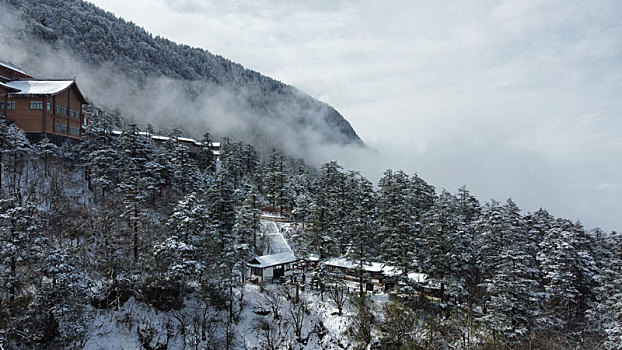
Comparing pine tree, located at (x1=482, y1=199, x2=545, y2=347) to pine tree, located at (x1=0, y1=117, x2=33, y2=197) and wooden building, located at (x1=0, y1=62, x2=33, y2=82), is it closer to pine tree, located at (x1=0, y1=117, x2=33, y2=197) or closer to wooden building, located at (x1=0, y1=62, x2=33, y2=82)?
pine tree, located at (x1=0, y1=117, x2=33, y2=197)

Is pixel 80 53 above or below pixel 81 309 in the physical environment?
above

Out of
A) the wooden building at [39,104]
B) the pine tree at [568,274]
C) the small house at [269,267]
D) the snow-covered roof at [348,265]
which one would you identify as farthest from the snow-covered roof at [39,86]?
the pine tree at [568,274]

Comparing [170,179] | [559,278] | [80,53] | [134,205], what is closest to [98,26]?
[80,53]

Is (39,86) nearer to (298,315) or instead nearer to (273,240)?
(273,240)

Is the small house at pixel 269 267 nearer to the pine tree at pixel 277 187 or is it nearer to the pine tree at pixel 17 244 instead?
the pine tree at pixel 277 187

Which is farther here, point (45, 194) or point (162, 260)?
point (45, 194)

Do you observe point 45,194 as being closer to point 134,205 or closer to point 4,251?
point 134,205

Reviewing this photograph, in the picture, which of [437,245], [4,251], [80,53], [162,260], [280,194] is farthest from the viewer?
[80,53]

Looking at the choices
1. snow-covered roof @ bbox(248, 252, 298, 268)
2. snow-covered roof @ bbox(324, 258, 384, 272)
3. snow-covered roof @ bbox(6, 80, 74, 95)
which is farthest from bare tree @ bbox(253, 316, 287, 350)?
snow-covered roof @ bbox(6, 80, 74, 95)
